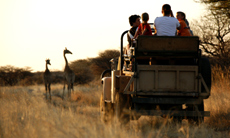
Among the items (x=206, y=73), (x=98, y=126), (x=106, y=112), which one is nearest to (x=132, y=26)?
(x=106, y=112)

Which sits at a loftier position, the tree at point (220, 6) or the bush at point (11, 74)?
the tree at point (220, 6)

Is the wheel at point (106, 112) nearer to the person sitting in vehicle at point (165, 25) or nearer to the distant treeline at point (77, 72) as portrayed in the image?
the person sitting in vehicle at point (165, 25)

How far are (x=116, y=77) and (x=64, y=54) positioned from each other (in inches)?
525

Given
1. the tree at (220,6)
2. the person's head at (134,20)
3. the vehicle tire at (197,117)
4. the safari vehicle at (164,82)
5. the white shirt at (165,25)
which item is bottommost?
the vehicle tire at (197,117)

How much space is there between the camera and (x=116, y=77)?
7.79 meters

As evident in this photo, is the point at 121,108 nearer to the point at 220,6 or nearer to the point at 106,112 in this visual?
the point at 106,112

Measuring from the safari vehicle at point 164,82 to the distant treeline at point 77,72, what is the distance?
65.0ft

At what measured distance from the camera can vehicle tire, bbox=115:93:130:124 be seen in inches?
295

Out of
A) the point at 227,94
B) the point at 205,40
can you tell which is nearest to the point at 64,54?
the point at 205,40

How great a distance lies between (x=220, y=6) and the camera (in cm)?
1612

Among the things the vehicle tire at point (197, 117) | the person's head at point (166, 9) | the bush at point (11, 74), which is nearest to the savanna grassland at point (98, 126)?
the vehicle tire at point (197, 117)

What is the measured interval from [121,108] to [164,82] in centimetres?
101

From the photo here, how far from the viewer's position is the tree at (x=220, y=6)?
629 inches

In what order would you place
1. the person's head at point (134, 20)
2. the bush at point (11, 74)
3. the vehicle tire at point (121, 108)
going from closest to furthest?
the vehicle tire at point (121, 108), the person's head at point (134, 20), the bush at point (11, 74)
